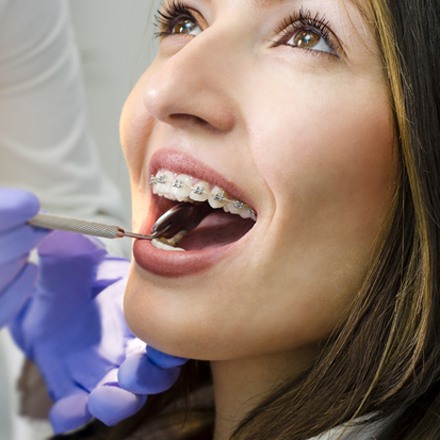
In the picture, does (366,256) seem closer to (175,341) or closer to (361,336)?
(361,336)

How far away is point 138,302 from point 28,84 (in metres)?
0.72

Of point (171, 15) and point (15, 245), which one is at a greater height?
point (171, 15)

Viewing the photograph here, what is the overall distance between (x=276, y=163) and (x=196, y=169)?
10cm

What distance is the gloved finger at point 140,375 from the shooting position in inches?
45.6

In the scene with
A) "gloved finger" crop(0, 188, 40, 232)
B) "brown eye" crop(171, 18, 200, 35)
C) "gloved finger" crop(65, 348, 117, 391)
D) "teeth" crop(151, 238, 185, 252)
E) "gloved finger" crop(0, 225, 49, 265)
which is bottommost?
"gloved finger" crop(65, 348, 117, 391)

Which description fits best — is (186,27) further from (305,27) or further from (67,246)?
(67,246)

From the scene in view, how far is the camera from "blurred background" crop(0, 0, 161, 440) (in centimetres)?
175

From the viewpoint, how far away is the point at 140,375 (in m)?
1.16

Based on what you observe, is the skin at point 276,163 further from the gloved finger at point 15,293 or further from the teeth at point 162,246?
the gloved finger at point 15,293

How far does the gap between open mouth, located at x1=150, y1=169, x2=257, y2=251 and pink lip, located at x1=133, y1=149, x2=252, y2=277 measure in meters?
0.02

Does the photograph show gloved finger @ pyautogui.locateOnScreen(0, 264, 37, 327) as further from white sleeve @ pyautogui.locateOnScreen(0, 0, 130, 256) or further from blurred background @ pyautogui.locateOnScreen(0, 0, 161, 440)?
blurred background @ pyautogui.locateOnScreen(0, 0, 161, 440)

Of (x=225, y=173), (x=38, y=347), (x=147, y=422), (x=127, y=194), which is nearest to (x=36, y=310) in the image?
(x=38, y=347)

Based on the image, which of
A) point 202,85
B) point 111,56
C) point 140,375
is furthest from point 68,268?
point 111,56

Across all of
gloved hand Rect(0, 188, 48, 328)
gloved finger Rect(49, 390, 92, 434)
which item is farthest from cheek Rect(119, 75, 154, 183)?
gloved finger Rect(49, 390, 92, 434)
